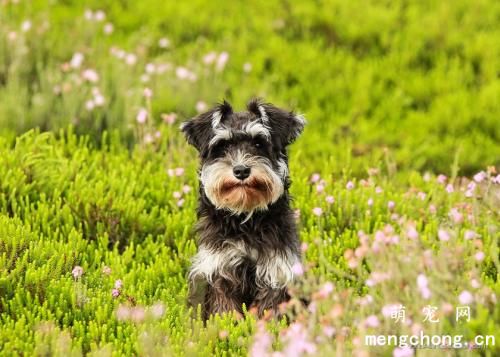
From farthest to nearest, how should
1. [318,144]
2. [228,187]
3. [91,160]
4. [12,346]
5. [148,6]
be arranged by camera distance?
[148,6] → [318,144] → [91,160] → [228,187] → [12,346]

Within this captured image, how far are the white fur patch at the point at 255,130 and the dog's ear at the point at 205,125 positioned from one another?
221mm

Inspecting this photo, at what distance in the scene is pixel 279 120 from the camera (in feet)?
18.8

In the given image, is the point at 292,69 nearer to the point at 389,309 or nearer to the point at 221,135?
the point at 221,135

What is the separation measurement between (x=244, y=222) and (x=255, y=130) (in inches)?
25.9

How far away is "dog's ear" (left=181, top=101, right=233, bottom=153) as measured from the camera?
5.62 m

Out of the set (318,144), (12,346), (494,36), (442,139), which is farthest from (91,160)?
(494,36)

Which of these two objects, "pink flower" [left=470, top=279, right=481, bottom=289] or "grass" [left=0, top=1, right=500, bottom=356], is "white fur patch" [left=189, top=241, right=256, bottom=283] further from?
"pink flower" [left=470, top=279, right=481, bottom=289]

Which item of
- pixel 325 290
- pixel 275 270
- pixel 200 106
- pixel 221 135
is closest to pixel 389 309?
pixel 325 290

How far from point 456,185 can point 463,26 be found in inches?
178

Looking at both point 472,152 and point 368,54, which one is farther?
point 368,54

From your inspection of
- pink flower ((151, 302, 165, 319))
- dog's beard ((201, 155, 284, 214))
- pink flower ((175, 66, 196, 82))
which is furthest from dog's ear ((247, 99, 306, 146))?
pink flower ((175, 66, 196, 82))

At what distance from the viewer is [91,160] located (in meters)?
7.91

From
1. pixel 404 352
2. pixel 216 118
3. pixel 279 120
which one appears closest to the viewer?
pixel 404 352

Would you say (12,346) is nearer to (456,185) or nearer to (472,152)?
(456,185)
